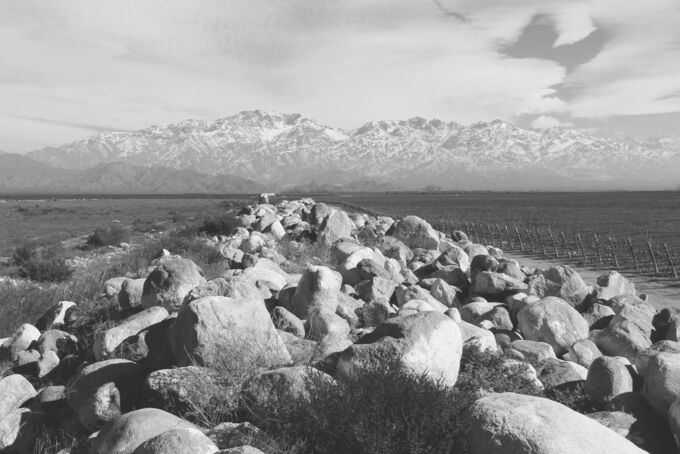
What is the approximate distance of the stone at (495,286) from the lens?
12.2 metres

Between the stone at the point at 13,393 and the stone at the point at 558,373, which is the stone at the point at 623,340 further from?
the stone at the point at 13,393

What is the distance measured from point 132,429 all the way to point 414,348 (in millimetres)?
2670

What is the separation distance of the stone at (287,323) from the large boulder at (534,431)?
3761mm

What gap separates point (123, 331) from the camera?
7.73 metres

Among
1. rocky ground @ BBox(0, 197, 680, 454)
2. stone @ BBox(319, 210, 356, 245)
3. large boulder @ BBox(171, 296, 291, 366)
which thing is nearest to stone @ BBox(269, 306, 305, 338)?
rocky ground @ BBox(0, 197, 680, 454)

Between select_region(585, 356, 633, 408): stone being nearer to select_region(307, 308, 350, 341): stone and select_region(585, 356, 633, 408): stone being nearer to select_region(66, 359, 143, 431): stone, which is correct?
select_region(307, 308, 350, 341): stone

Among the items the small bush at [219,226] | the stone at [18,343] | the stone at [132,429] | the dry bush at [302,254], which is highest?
the stone at [132,429]

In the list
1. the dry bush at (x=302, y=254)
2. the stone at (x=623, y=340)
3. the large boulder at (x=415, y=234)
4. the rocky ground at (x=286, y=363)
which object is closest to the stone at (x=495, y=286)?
the rocky ground at (x=286, y=363)

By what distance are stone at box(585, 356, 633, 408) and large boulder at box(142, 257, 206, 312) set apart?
228 inches

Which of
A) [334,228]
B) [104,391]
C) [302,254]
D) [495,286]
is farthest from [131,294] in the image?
[334,228]

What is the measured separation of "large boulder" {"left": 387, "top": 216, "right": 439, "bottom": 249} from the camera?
20828mm

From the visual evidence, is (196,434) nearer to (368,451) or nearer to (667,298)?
(368,451)

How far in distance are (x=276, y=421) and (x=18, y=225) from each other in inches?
2366

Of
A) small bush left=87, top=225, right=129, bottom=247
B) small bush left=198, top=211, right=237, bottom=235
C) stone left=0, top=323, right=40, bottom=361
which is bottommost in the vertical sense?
small bush left=87, top=225, right=129, bottom=247
